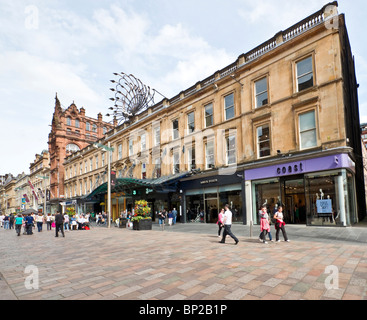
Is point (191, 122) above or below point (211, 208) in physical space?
above

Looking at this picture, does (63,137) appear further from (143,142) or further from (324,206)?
(324,206)

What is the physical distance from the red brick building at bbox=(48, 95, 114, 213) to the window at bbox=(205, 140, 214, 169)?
35.3 meters

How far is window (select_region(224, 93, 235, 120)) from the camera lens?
832 inches

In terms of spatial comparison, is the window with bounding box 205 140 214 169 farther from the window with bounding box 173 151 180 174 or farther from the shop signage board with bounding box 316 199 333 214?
the shop signage board with bounding box 316 199 333 214

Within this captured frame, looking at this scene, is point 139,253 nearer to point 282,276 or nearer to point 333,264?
point 282,276

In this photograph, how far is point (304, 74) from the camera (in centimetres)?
1661

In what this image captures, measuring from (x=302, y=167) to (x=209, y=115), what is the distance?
389 inches

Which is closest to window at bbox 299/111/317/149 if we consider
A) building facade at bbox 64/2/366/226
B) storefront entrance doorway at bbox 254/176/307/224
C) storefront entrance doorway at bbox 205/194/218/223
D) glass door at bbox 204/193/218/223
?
building facade at bbox 64/2/366/226

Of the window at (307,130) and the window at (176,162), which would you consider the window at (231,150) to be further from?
the window at (176,162)

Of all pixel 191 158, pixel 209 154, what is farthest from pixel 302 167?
pixel 191 158

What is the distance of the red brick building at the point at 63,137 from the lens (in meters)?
53.2

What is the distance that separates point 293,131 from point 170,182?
462 inches
